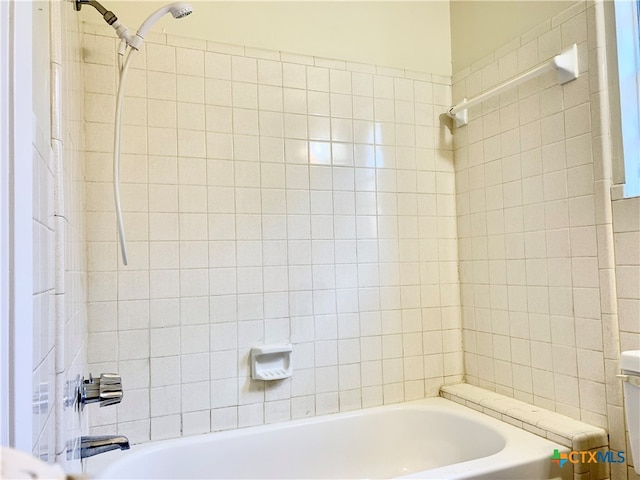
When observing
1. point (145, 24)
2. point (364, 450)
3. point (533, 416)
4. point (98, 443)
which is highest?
point (145, 24)

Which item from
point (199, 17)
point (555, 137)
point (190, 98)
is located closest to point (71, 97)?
point (190, 98)

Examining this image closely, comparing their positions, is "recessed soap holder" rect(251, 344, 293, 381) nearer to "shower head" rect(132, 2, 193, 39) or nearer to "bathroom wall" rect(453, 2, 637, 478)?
"bathroom wall" rect(453, 2, 637, 478)

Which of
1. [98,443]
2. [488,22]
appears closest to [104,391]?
[98,443]

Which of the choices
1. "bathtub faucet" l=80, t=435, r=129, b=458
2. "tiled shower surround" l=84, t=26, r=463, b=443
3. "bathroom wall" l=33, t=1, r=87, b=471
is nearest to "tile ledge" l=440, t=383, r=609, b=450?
"tiled shower surround" l=84, t=26, r=463, b=443

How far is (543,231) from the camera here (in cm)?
182

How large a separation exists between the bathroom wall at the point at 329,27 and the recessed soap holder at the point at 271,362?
129 cm

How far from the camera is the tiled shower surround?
67.6 inches

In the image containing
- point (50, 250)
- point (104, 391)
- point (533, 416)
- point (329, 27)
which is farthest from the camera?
point (329, 27)

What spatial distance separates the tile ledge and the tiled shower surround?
144 mm

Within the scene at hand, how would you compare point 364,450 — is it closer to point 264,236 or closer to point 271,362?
point 271,362

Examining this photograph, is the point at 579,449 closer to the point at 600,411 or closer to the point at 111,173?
the point at 600,411

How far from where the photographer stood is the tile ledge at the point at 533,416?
1562 millimetres

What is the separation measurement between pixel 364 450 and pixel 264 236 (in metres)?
1.03

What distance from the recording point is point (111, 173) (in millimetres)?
1707
